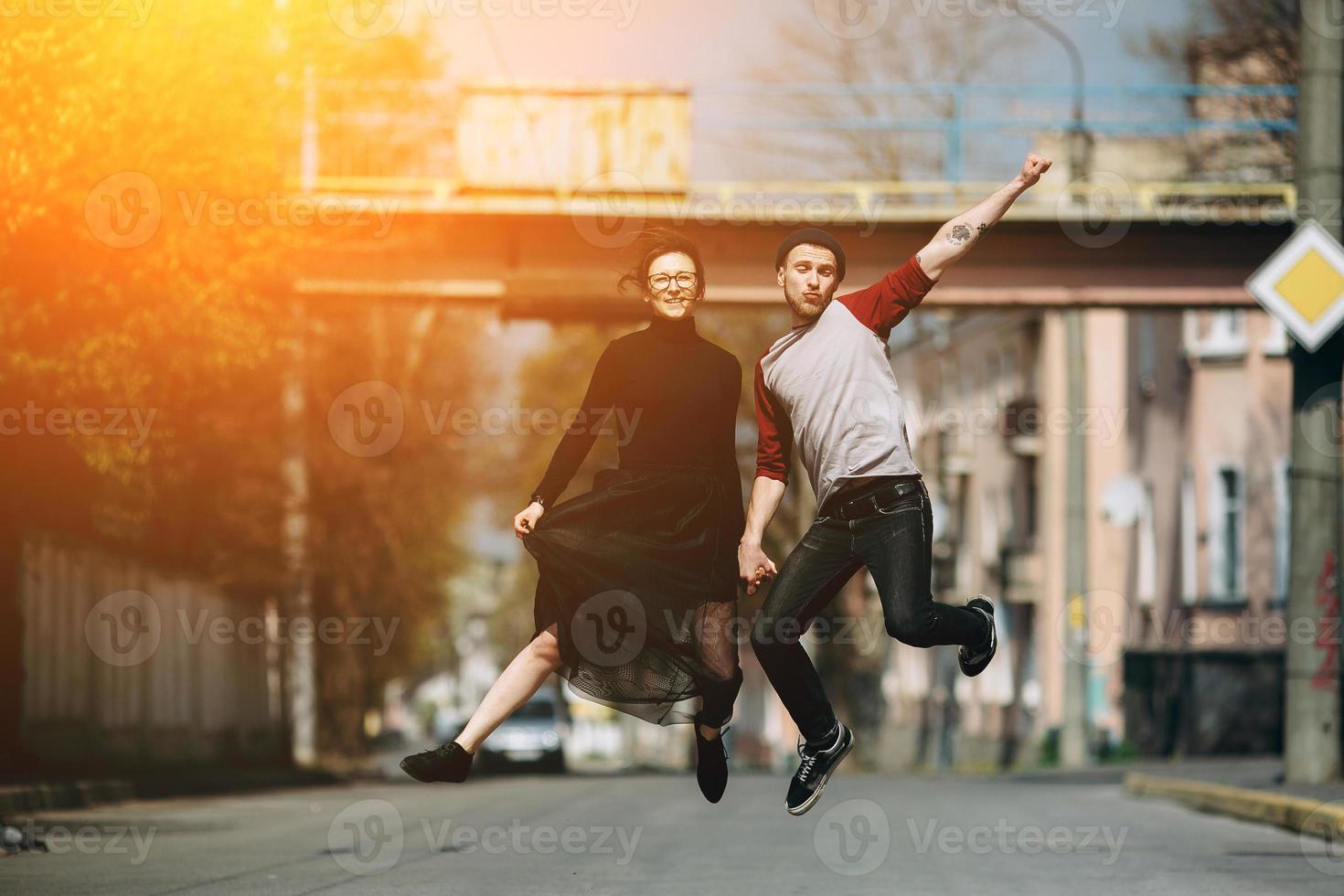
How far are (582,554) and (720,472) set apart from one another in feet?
1.87

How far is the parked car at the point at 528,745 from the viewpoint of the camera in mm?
42312

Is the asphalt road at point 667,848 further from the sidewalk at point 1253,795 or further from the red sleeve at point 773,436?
the red sleeve at point 773,436

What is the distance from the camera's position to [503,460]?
161 feet

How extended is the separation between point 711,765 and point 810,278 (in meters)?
1.79

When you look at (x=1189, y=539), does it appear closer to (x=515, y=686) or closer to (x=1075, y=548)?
(x=1075, y=548)

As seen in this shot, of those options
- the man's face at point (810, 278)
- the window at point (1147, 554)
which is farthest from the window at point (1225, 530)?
the man's face at point (810, 278)

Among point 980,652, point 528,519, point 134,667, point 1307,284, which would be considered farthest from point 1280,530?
point 528,519

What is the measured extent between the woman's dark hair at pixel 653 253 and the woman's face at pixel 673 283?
0.01m

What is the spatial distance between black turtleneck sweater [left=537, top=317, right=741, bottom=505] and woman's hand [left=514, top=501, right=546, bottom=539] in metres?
0.05

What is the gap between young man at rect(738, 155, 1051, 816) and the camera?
7.35m

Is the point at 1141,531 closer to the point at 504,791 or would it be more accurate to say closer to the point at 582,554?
the point at 504,791

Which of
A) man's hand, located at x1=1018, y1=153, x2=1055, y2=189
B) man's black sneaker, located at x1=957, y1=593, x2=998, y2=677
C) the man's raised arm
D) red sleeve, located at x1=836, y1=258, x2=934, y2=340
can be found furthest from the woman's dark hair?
man's black sneaker, located at x1=957, y1=593, x2=998, y2=677

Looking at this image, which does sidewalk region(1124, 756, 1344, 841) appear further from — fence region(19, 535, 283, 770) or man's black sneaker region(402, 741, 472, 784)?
fence region(19, 535, 283, 770)

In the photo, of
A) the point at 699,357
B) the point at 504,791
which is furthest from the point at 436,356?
the point at 699,357
